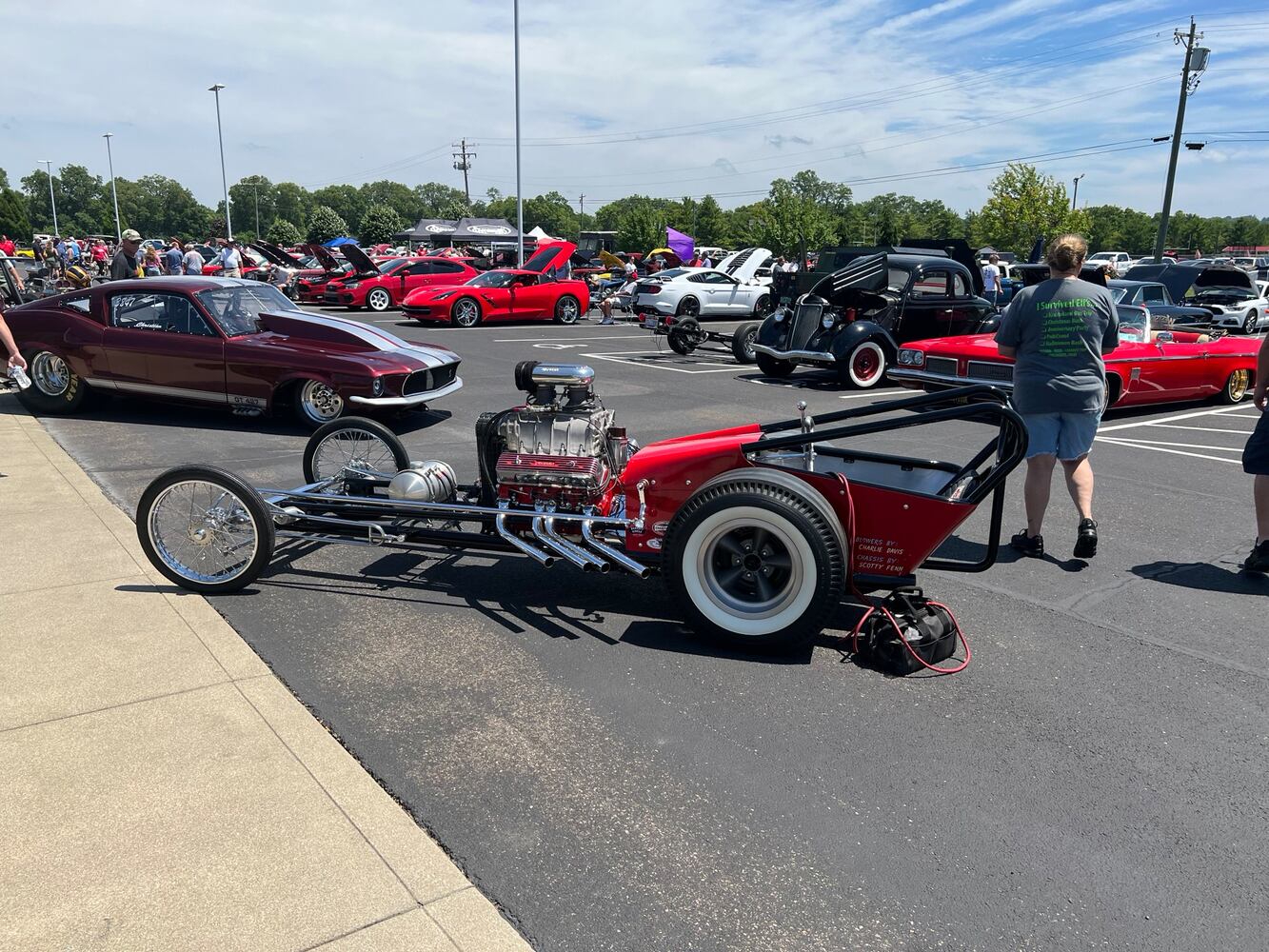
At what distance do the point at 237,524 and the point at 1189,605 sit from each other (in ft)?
16.6

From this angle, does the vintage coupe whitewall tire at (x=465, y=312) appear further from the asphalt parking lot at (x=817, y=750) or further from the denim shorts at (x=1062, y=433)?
the denim shorts at (x=1062, y=433)

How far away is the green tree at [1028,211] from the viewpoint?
164 ft

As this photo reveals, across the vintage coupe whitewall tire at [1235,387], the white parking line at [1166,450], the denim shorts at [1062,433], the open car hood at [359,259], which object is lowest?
the white parking line at [1166,450]

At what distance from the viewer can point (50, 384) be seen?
927cm

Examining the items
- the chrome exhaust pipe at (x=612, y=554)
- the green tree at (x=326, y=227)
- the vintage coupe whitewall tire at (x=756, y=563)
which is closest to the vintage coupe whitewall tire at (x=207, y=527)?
the chrome exhaust pipe at (x=612, y=554)

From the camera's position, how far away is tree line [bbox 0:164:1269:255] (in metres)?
52.9

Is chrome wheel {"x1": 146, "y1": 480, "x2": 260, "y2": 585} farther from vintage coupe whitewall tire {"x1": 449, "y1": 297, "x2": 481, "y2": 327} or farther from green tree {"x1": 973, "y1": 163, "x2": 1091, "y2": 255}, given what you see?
green tree {"x1": 973, "y1": 163, "x2": 1091, "y2": 255}

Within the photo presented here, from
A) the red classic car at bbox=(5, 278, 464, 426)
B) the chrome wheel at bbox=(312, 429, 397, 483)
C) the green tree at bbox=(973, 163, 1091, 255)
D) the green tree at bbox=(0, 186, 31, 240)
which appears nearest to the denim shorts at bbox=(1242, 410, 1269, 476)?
the chrome wheel at bbox=(312, 429, 397, 483)

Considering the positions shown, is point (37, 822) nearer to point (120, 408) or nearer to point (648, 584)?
point (648, 584)

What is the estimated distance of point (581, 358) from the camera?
51.5 ft

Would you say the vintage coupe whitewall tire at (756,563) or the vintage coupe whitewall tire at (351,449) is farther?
the vintage coupe whitewall tire at (351,449)

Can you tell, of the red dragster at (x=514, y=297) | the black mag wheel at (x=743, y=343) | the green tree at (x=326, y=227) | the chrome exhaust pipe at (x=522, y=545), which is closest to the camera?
the chrome exhaust pipe at (x=522, y=545)

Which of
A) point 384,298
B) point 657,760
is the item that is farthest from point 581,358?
point 657,760

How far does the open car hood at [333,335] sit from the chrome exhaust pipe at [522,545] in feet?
16.0
